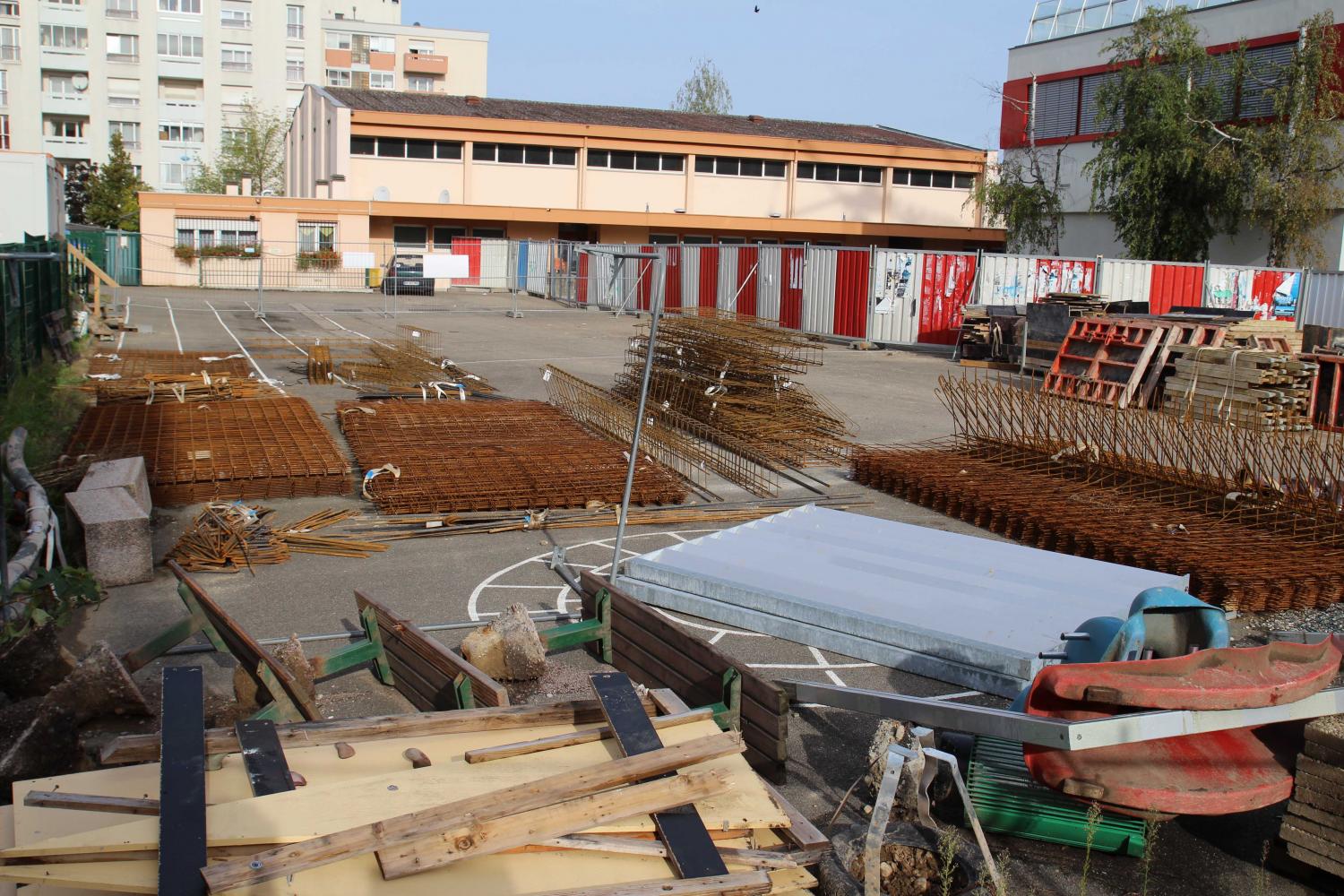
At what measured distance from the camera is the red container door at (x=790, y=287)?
109ft

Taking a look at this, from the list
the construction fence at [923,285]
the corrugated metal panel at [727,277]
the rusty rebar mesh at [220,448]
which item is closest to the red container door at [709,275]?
the construction fence at [923,285]

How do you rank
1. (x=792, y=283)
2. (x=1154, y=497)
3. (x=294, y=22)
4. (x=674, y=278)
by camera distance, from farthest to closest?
(x=294, y=22), (x=674, y=278), (x=792, y=283), (x=1154, y=497)

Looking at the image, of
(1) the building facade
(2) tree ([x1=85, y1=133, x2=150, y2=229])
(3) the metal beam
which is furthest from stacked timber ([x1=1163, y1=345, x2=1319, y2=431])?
(2) tree ([x1=85, y1=133, x2=150, y2=229])

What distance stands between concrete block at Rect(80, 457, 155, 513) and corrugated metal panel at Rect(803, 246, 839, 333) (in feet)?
78.0

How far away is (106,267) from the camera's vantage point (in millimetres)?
50562

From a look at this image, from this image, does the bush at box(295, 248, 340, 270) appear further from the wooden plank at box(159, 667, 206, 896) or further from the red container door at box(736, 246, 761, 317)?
the wooden plank at box(159, 667, 206, 896)

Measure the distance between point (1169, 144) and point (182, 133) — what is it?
6720 centimetres

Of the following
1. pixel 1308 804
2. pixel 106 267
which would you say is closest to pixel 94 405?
pixel 1308 804

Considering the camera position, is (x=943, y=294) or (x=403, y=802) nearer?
(x=403, y=802)

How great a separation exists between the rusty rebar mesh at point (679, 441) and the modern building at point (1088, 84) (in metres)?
25.3

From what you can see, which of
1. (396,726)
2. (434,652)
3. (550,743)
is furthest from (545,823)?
(434,652)

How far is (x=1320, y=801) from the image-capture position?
5152 mm

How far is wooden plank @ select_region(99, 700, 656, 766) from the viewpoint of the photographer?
454 cm

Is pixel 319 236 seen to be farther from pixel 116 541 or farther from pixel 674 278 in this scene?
pixel 116 541
